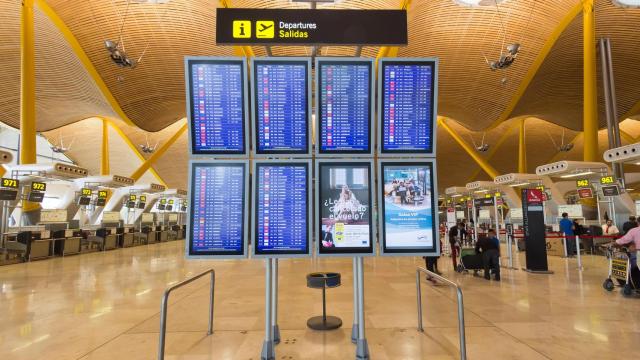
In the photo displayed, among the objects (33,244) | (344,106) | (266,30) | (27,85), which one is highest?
(27,85)

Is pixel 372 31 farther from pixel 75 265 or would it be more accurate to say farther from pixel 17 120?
pixel 17 120

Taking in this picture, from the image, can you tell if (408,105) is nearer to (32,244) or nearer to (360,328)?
(360,328)

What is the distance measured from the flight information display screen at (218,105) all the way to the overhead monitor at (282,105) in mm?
143

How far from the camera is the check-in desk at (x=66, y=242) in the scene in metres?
14.0

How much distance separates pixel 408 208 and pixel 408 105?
90cm

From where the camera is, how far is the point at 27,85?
14234mm

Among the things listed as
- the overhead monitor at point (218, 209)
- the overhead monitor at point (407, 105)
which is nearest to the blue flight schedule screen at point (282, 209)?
the overhead monitor at point (218, 209)

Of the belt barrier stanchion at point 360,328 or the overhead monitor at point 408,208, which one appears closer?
the overhead monitor at point 408,208

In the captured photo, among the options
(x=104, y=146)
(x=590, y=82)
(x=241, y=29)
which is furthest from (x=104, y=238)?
(x=590, y=82)

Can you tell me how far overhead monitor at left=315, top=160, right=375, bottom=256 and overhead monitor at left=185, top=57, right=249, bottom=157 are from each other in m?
0.75

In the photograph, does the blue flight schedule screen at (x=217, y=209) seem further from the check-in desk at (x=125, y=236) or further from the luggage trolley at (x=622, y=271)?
the check-in desk at (x=125, y=236)

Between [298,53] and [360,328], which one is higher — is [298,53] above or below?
above

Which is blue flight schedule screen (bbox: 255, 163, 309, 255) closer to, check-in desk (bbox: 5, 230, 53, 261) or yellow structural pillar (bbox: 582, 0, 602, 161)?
check-in desk (bbox: 5, 230, 53, 261)

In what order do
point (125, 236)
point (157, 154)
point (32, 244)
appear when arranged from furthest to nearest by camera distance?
point (157, 154)
point (125, 236)
point (32, 244)
